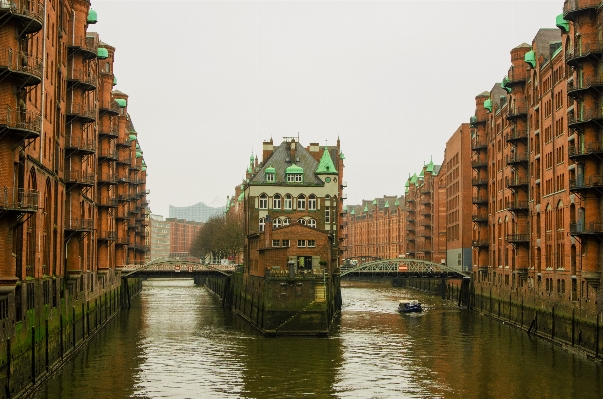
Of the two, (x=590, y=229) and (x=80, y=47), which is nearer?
(x=590, y=229)

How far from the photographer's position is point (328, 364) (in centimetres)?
4838

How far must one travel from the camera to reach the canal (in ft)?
131

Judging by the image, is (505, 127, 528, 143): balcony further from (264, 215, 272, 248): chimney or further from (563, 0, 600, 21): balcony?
(264, 215, 272, 248): chimney

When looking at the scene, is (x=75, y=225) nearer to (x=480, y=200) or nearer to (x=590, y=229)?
(x=590, y=229)

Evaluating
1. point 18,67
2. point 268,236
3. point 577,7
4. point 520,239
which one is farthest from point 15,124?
point 520,239

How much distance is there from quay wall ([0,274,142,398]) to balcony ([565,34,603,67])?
33.0m

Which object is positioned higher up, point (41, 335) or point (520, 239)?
point (520, 239)

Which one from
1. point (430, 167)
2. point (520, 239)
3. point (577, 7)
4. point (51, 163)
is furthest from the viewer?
point (430, 167)

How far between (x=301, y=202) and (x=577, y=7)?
38748 millimetres

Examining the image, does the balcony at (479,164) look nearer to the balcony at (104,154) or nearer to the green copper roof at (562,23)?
the green copper roof at (562,23)

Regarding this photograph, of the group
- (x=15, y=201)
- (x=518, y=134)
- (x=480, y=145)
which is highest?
(x=480, y=145)

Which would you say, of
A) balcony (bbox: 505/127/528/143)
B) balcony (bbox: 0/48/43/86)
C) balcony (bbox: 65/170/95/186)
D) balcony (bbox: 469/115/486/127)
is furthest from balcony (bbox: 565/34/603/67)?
balcony (bbox: 469/115/486/127)

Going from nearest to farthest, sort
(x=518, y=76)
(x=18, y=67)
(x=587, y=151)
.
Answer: (x=18, y=67) → (x=587, y=151) → (x=518, y=76)

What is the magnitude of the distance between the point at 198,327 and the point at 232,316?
43.5ft
